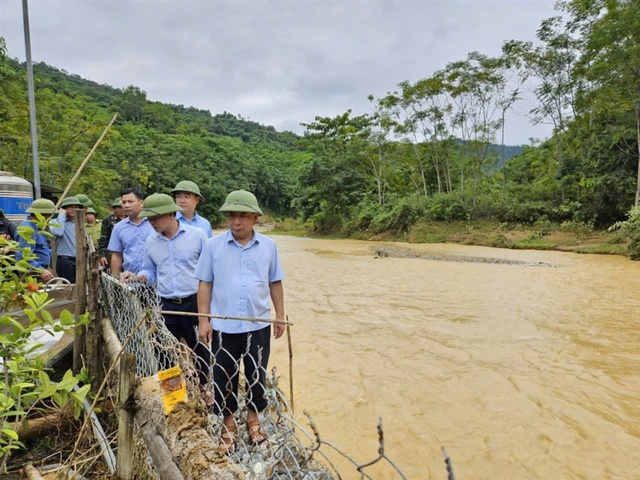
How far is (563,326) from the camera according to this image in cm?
568

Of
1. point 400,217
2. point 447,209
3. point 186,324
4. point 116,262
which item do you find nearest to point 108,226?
point 116,262

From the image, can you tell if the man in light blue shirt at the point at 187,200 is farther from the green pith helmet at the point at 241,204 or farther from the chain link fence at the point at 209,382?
the green pith helmet at the point at 241,204

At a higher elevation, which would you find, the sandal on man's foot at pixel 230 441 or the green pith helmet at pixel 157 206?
the green pith helmet at pixel 157 206

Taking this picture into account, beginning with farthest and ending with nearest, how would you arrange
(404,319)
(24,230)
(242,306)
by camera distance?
(404,319) < (242,306) < (24,230)

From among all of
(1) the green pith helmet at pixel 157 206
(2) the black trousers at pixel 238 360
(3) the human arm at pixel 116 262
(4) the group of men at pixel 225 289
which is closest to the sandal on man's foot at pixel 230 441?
(4) the group of men at pixel 225 289

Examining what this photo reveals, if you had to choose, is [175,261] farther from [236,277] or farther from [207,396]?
[207,396]

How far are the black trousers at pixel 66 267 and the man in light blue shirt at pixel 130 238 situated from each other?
1.41 m

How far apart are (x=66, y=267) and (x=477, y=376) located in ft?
15.5

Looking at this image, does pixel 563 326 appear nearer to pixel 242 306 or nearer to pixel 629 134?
pixel 242 306

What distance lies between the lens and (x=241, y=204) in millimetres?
2195

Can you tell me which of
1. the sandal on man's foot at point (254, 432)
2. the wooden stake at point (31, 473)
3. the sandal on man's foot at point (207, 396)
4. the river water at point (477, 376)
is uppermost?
the sandal on man's foot at point (207, 396)

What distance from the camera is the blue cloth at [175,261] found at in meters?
2.70

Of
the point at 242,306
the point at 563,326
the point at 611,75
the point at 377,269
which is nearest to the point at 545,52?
the point at 611,75

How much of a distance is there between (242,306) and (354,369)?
2.45m
